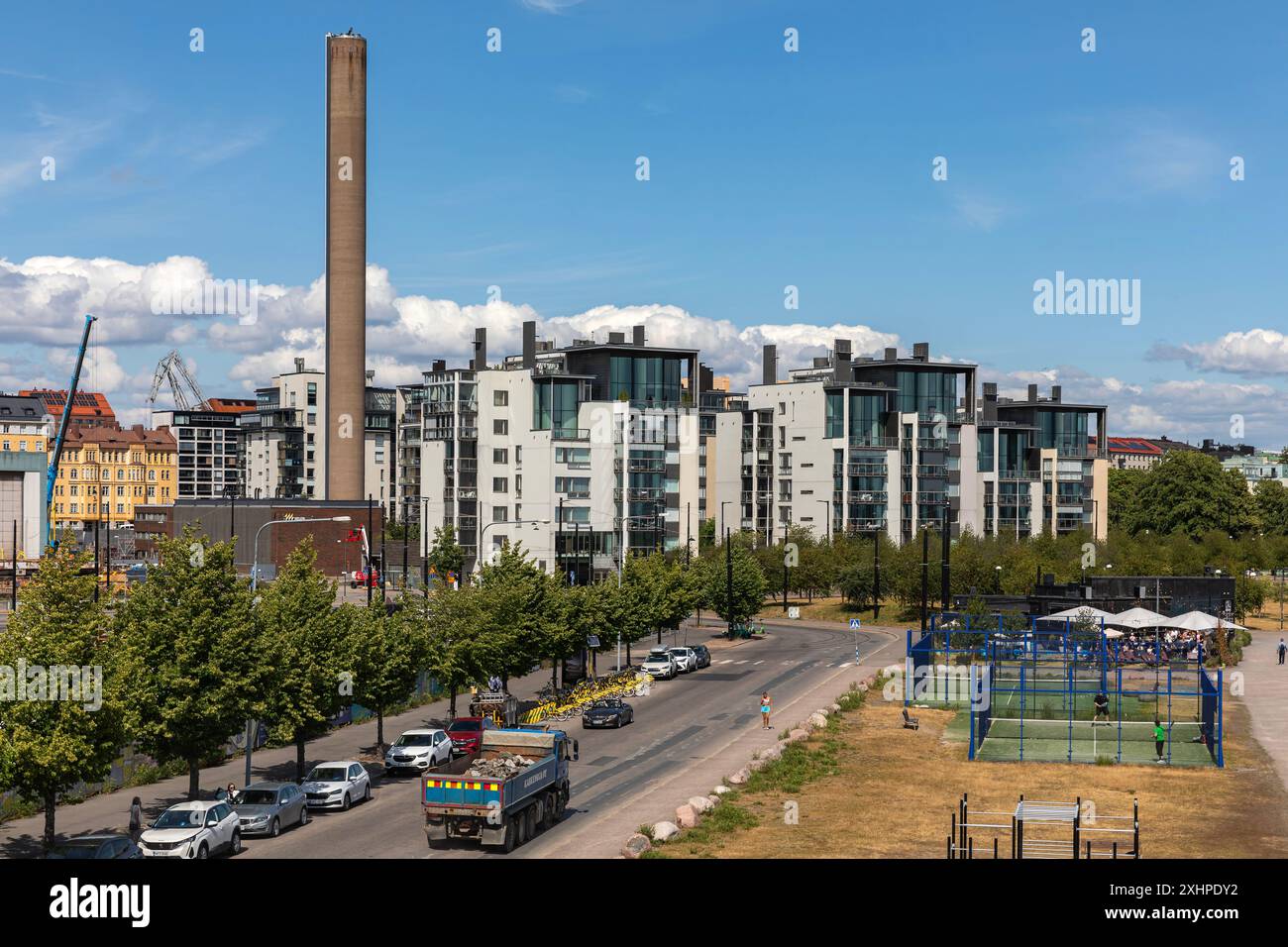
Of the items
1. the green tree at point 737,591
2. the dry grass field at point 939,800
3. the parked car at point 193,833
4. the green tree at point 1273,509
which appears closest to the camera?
the parked car at point 193,833

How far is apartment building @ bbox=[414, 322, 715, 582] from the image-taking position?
125875 mm

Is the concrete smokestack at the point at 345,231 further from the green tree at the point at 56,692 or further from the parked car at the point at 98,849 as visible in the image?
the parked car at the point at 98,849

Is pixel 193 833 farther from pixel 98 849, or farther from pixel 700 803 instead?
pixel 700 803

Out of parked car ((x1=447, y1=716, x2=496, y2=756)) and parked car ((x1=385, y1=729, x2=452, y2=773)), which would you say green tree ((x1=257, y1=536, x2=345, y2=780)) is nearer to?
parked car ((x1=385, y1=729, x2=452, y2=773))

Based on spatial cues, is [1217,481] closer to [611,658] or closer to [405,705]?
[611,658]

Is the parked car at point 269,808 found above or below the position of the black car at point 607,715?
above

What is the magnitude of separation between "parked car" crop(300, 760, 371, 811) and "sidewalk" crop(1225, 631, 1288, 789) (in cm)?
2888

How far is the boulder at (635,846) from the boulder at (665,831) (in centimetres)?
85

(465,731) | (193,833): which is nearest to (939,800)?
(465,731)

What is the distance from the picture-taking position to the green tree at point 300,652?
4097 centimetres

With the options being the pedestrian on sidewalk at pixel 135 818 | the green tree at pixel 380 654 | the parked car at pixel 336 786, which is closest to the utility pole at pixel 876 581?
the green tree at pixel 380 654

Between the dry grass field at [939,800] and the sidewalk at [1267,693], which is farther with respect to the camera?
the sidewalk at [1267,693]

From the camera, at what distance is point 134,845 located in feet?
103
